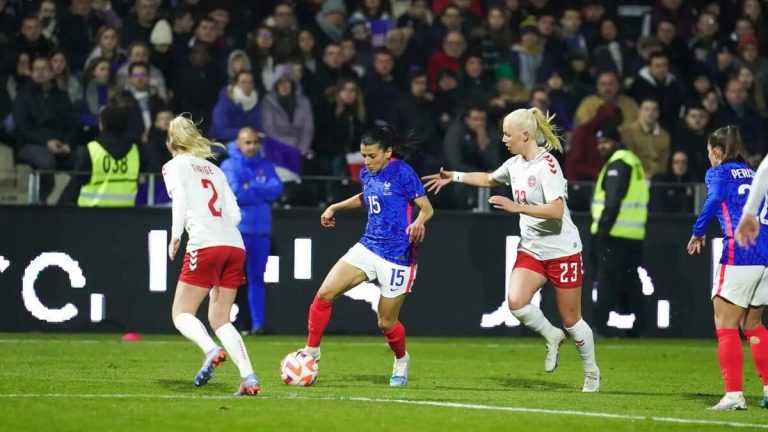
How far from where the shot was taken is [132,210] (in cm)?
1747

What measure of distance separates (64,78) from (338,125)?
348 cm

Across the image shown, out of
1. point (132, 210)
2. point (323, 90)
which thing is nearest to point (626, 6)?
point (323, 90)

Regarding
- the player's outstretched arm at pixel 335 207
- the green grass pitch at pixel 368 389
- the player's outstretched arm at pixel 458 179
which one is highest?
the player's outstretched arm at pixel 458 179

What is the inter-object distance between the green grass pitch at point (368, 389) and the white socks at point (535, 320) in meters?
0.48

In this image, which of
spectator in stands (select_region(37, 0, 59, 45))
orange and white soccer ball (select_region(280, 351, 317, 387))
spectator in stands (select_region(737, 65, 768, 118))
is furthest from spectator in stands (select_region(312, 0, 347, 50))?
orange and white soccer ball (select_region(280, 351, 317, 387))

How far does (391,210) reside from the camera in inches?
488

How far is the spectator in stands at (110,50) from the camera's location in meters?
19.4

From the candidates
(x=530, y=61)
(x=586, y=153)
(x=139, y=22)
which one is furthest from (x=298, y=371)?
(x=530, y=61)

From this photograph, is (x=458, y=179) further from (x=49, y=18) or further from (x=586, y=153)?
(x=49, y=18)

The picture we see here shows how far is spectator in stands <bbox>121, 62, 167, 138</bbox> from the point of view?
1875 cm

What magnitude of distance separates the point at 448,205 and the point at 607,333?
2.44m

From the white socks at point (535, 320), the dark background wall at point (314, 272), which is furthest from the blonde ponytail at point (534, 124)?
the dark background wall at point (314, 272)

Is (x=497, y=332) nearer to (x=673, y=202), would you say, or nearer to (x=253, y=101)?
(x=673, y=202)

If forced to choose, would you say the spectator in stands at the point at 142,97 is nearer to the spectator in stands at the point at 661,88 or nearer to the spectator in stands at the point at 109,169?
the spectator in stands at the point at 109,169
